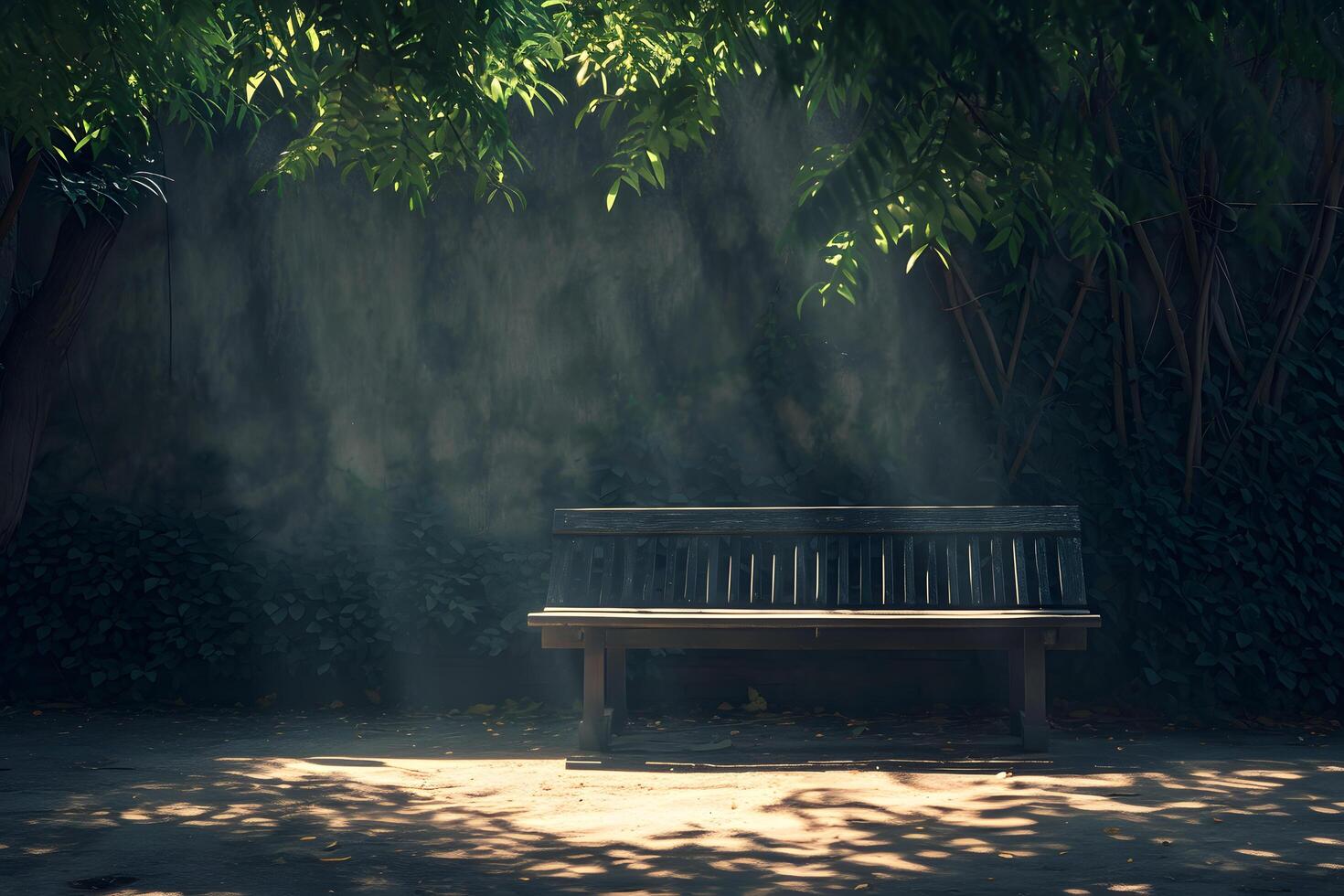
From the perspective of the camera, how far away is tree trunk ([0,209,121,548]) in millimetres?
6648

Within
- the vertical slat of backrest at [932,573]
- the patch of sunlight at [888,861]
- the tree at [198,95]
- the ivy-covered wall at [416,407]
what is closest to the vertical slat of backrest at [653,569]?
the ivy-covered wall at [416,407]

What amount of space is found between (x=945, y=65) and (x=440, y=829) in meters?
2.75

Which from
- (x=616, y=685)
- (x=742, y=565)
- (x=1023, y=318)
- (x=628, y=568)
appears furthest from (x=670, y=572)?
(x=1023, y=318)

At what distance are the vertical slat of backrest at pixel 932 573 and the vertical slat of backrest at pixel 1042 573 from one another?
398 millimetres

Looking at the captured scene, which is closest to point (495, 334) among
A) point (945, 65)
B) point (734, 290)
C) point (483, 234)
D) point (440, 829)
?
point (483, 234)

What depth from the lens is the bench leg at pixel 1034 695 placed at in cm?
519

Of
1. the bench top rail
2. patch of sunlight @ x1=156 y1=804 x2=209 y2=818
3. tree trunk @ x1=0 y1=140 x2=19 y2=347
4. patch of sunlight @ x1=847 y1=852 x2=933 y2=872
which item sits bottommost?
patch of sunlight @ x1=847 y1=852 x2=933 y2=872

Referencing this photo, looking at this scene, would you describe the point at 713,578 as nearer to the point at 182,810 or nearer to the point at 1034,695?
the point at 1034,695

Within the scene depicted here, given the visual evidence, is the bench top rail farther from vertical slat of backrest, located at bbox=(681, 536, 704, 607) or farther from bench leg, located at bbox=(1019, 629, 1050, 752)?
bench leg, located at bbox=(1019, 629, 1050, 752)

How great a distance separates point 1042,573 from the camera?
17.8ft

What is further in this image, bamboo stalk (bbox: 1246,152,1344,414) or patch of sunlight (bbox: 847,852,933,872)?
bamboo stalk (bbox: 1246,152,1344,414)

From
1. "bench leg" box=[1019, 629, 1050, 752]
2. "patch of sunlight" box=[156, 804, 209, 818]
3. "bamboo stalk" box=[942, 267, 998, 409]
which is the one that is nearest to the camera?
"patch of sunlight" box=[156, 804, 209, 818]

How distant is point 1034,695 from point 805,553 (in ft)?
3.53

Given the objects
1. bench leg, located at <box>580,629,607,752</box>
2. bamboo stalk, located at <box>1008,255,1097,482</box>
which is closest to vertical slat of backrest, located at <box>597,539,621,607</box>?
bench leg, located at <box>580,629,607,752</box>
